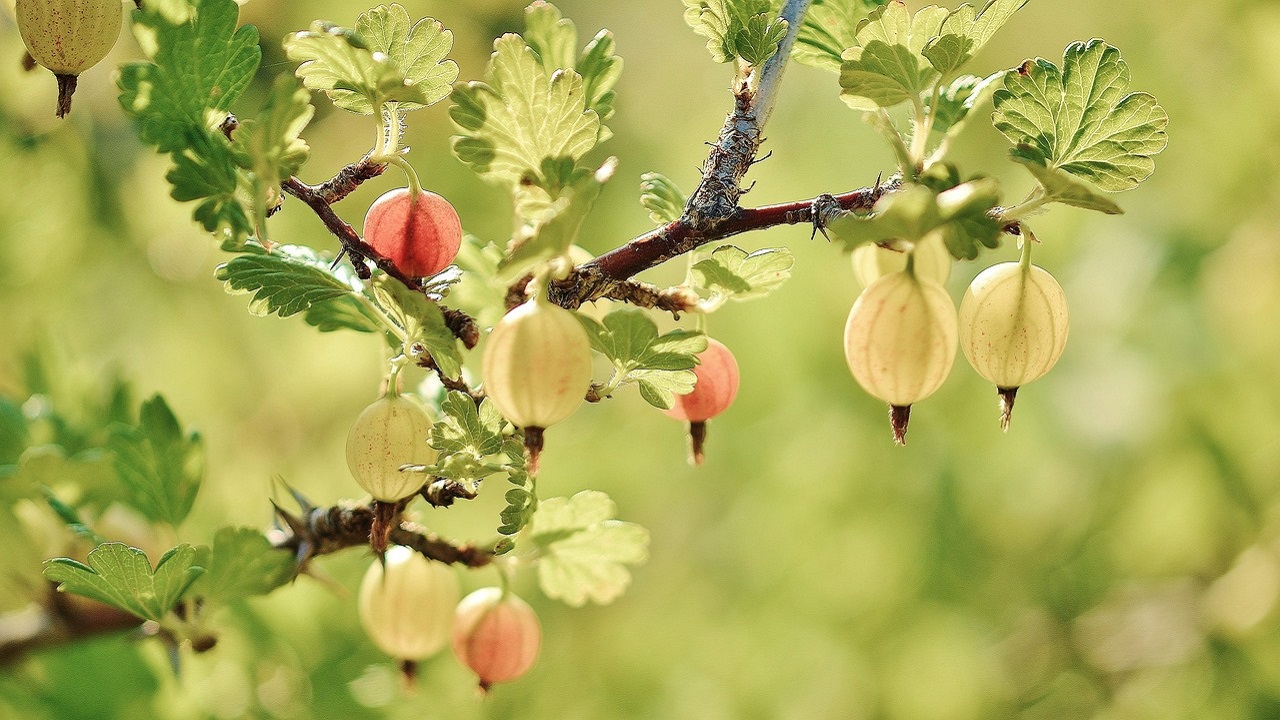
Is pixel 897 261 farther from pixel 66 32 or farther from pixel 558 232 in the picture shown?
pixel 66 32

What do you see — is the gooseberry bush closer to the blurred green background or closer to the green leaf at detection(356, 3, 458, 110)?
the green leaf at detection(356, 3, 458, 110)

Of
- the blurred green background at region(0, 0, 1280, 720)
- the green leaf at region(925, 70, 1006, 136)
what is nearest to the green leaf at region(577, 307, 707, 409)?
the green leaf at region(925, 70, 1006, 136)

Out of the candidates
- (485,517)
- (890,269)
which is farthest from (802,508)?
(890,269)

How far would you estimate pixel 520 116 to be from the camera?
0.27m

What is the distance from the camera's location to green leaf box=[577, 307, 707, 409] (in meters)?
0.29

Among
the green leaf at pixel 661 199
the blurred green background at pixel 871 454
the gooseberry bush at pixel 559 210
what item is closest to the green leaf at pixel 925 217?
the gooseberry bush at pixel 559 210

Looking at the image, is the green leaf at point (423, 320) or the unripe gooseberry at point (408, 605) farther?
the unripe gooseberry at point (408, 605)

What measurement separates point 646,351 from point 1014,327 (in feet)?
0.35

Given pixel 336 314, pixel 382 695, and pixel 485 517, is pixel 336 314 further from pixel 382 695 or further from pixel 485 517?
pixel 485 517

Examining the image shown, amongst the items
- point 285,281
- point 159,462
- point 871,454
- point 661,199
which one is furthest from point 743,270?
point 871,454

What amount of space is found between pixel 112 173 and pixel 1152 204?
150cm

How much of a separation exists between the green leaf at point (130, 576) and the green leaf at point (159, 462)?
0.09 m

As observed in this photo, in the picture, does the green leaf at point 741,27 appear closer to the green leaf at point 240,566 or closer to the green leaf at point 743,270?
the green leaf at point 743,270

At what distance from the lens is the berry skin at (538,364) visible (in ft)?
0.83
